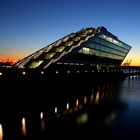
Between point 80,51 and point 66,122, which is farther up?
point 80,51

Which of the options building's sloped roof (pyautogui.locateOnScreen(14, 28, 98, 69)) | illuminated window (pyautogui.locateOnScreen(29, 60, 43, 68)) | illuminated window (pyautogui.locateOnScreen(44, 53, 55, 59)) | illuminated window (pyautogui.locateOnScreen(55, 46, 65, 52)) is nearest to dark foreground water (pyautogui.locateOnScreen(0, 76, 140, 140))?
building's sloped roof (pyautogui.locateOnScreen(14, 28, 98, 69))

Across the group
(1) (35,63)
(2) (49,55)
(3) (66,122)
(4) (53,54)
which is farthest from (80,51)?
(3) (66,122)

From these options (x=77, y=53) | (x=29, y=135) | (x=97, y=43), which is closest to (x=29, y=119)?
(x=29, y=135)

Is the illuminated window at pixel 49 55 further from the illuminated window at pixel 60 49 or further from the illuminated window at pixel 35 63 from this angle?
the illuminated window at pixel 60 49

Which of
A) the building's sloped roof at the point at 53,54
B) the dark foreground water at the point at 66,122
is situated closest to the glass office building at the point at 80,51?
the building's sloped roof at the point at 53,54

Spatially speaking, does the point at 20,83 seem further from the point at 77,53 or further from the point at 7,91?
the point at 77,53

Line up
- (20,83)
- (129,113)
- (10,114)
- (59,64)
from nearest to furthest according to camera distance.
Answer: (10,114) < (129,113) < (20,83) < (59,64)

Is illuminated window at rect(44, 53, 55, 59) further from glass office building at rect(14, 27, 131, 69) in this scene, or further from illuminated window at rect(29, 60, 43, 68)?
illuminated window at rect(29, 60, 43, 68)

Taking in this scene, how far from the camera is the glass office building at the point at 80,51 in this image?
62250mm

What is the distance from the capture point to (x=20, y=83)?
30656 mm

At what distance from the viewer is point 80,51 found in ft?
225

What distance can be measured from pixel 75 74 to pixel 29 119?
32.7 m

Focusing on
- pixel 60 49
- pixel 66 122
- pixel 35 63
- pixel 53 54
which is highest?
pixel 60 49

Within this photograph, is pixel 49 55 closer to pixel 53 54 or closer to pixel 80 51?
pixel 53 54
